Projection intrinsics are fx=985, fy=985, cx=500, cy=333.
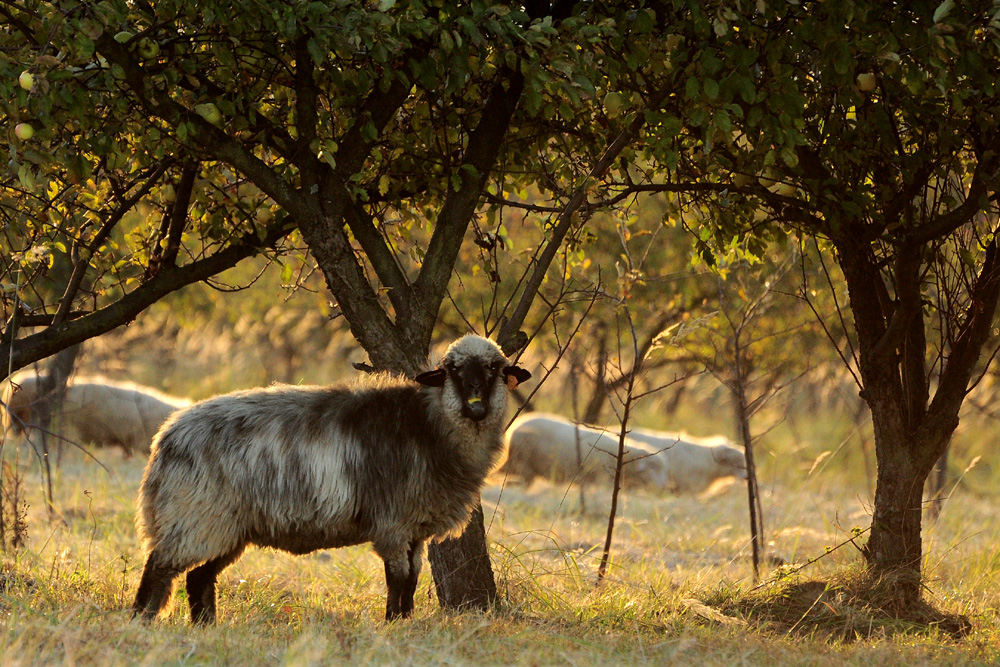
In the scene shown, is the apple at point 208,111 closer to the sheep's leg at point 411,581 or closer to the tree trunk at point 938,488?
the sheep's leg at point 411,581

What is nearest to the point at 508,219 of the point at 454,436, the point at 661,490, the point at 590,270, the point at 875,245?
the point at 590,270

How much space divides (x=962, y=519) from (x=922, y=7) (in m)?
8.57

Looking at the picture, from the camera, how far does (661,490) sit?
1510 centimetres

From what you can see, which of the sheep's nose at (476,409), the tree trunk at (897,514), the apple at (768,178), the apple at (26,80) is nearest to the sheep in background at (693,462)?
the tree trunk at (897,514)

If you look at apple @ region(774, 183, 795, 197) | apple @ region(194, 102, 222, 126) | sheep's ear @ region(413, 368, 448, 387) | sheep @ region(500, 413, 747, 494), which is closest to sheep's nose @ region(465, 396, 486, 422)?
sheep's ear @ region(413, 368, 448, 387)

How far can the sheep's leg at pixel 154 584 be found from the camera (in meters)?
5.64

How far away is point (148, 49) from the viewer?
5.41m

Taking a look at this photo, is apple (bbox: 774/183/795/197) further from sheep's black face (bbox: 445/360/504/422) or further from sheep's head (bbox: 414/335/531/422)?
sheep's black face (bbox: 445/360/504/422)

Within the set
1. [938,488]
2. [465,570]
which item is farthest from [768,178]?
[938,488]

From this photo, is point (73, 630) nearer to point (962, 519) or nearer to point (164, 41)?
point (164, 41)

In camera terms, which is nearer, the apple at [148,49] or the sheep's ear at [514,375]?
the apple at [148,49]

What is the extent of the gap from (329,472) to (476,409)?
3.05 feet

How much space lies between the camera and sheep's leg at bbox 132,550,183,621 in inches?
222

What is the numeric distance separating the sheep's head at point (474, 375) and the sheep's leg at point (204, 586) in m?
1.63
